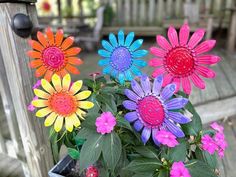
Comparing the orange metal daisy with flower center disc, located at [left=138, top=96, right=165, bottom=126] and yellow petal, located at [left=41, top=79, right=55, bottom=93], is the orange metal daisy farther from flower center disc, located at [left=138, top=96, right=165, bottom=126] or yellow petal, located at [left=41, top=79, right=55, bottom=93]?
flower center disc, located at [left=138, top=96, right=165, bottom=126]

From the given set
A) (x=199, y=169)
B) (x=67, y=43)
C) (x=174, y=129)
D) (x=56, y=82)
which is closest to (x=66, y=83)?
(x=56, y=82)

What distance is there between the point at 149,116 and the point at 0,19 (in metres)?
0.65

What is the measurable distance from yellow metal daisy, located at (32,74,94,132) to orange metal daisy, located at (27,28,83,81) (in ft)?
0.25

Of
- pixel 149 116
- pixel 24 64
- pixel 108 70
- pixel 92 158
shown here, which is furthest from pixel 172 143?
pixel 24 64

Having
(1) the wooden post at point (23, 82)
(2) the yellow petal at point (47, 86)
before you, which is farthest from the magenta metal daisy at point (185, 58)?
(1) the wooden post at point (23, 82)

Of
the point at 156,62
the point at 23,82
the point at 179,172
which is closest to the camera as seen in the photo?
the point at 179,172

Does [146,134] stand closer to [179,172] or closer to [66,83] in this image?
[179,172]

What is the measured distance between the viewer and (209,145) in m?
0.71

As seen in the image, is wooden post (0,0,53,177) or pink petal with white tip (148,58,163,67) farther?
wooden post (0,0,53,177)

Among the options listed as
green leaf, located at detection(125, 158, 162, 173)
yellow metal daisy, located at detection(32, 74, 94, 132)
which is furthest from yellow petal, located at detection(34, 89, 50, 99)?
green leaf, located at detection(125, 158, 162, 173)

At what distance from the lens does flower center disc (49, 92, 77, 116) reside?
702 millimetres

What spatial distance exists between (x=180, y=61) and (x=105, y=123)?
277 mm

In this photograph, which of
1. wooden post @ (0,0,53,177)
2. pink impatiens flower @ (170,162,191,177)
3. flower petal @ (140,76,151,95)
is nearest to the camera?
pink impatiens flower @ (170,162,191,177)

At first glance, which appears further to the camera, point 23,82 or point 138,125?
point 23,82
